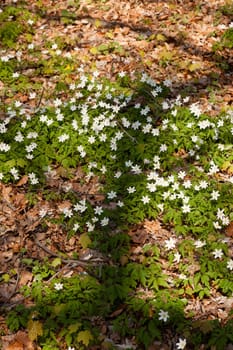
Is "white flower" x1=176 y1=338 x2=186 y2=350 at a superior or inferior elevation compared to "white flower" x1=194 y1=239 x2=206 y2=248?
inferior

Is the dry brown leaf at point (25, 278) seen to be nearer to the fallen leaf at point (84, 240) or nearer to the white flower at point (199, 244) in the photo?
the fallen leaf at point (84, 240)

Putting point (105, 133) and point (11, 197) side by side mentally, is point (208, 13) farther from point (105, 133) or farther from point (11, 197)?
point (11, 197)

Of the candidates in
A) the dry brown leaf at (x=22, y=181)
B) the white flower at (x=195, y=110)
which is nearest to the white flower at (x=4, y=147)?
the dry brown leaf at (x=22, y=181)

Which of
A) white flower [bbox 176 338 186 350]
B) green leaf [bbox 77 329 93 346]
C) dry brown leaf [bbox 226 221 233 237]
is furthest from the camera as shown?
dry brown leaf [bbox 226 221 233 237]

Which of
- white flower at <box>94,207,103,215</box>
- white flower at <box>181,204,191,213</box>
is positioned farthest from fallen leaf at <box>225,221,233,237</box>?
white flower at <box>94,207,103,215</box>

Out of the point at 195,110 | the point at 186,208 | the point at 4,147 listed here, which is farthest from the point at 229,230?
the point at 4,147

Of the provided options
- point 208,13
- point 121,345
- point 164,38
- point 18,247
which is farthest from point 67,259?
point 208,13

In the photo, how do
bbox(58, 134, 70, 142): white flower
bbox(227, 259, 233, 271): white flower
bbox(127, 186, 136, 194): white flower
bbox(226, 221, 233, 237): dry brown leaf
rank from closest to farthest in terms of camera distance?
bbox(227, 259, 233, 271): white flower
bbox(226, 221, 233, 237): dry brown leaf
bbox(127, 186, 136, 194): white flower
bbox(58, 134, 70, 142): white flower

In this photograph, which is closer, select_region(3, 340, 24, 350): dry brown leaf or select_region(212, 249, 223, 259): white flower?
select_region(3, 340, 24, 350): dry brown leaf

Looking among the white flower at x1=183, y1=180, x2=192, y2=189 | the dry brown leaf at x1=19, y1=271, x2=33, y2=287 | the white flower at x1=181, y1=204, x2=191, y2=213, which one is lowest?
the dry brown leaf at x1=19, y1=271, x2=33, y2=287

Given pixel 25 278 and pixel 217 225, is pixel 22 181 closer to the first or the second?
pixel 25 278

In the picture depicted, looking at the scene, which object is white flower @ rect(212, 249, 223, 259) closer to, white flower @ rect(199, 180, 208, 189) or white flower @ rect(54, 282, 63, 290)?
white flower @ rect(199, 180, 208, 189)
